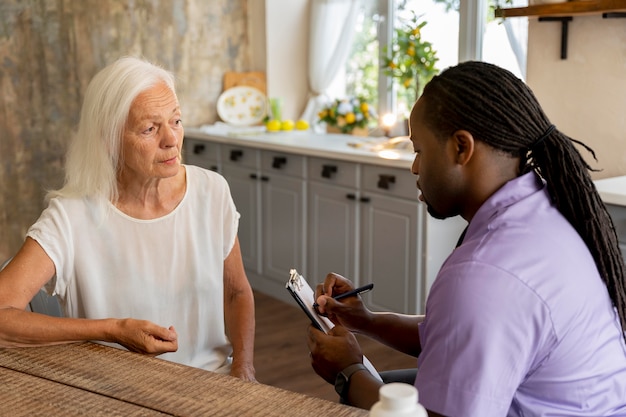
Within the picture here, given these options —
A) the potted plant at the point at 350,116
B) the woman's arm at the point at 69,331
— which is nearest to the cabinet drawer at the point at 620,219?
the woman's arm at the point at 69,331

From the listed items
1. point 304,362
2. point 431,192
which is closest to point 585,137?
point 304,362

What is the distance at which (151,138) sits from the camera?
1.94 m

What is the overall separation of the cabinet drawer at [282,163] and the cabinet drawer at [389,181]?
1.65 ft

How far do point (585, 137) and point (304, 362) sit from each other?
152 cm

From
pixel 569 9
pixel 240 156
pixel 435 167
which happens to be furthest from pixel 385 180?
pixel 435 167

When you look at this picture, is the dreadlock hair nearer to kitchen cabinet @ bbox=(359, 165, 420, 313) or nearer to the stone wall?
kitchen cabinet @ bbox=(359, 165, 420, 313)

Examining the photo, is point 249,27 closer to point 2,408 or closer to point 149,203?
point 149,203

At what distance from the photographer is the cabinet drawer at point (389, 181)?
3574 mm

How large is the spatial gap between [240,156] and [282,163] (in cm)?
41

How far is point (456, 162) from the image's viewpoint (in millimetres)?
1291

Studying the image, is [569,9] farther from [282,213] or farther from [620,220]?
[282,213]

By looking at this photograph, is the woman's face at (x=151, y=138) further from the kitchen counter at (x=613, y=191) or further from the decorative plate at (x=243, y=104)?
the decorative plate at (x=243, y=104)

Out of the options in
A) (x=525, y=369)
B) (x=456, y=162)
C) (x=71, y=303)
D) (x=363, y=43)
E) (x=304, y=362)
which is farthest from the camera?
(x=363, y=43)

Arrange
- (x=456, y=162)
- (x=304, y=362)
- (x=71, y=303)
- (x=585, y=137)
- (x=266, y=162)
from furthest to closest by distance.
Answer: (x=266, y=162) → (x=304, y=362) → (x=585, y=137) → (x=71, y=303) → (x=456, y=162)
